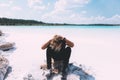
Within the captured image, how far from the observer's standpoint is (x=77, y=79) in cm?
632

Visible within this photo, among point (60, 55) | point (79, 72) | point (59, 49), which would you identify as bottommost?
point (79, 72)

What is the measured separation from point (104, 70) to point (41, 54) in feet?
10.4

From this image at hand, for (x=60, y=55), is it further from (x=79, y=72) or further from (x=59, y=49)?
(x=79, y=72)

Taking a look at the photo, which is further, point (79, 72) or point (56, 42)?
point (79, 72)

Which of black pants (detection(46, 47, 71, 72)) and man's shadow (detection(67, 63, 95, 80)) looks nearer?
black pants (detection(46, 47, 71, 72))

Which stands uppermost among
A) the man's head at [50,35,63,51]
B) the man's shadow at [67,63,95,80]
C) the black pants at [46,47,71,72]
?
the man's head at [50,35,63,51]

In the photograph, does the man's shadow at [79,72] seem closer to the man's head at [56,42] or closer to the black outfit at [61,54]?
the black outfit at [61,54]

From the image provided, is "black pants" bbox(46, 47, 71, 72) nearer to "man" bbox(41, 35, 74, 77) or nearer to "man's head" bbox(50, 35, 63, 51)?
"man" bbox(41, 35, 74, 77)

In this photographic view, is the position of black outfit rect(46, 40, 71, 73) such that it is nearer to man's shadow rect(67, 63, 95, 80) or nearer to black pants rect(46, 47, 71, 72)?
black pants rect(46, 47, 71, 72)

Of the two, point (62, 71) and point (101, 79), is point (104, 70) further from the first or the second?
point (62, 71)

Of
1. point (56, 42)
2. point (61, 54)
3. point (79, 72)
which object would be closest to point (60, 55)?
point (61, 54)

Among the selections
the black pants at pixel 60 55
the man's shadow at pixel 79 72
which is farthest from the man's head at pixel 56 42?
the man's shadow at pixel 79 72

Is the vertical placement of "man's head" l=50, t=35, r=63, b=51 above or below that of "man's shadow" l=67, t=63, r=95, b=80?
above

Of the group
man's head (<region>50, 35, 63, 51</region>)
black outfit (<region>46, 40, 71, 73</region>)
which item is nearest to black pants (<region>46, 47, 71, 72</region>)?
black outfit (<region>46, 40, 71, 73</region>)
